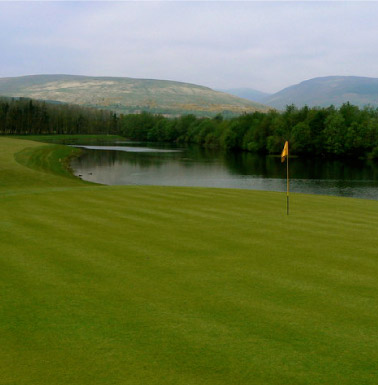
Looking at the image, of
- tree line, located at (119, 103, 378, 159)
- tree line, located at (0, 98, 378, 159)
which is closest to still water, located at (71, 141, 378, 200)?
tree line, located at (119, 103, 378, 159)

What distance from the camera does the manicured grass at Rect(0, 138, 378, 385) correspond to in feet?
17.4

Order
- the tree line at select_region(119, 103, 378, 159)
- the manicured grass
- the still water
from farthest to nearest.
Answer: the tree line at select_region(119, 103, 378, 159) < the still water < the manicured grass

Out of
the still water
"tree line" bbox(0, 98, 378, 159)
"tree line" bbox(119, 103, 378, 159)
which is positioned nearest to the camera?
the still water

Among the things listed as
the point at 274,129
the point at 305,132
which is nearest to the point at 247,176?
the point at 305,132

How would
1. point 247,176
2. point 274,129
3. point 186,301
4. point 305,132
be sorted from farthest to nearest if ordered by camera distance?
point 274,129
point 305,132
point 247,176
point 186,301

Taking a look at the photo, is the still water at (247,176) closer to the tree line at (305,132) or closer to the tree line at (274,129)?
the tree line at (305,132)

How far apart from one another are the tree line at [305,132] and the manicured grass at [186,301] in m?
81.2

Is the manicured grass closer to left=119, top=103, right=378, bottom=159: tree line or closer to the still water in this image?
the still water

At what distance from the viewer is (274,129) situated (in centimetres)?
10744

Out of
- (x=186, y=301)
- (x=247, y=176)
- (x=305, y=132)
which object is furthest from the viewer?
(x=305, y=132)

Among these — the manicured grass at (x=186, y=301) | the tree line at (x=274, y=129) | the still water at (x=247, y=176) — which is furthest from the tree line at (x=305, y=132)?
the manicured grass at (x=186, y=301)

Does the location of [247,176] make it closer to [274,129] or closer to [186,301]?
[186,301]

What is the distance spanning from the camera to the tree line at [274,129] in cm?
9019

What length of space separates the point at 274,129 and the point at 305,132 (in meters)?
13.0
